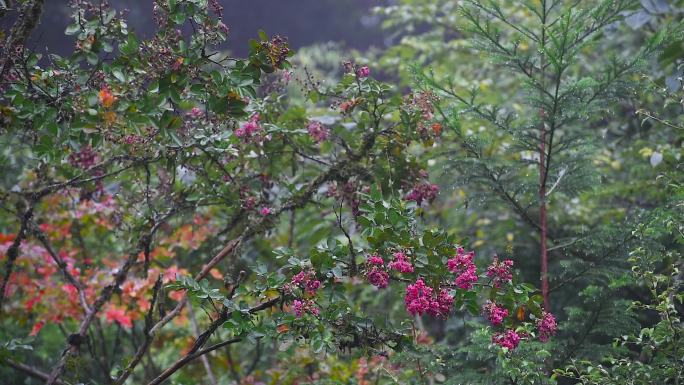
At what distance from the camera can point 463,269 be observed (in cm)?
155

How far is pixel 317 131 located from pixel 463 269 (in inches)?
31.9

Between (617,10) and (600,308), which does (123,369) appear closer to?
(600,308)

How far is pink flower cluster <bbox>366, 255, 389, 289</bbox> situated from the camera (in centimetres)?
146

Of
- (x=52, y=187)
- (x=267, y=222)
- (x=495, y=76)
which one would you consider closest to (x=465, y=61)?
(x=495, y=76)

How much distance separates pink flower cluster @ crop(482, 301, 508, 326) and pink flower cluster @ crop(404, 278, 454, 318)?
0.11 m

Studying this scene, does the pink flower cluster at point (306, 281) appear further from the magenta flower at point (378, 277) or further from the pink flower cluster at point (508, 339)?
the pink flower cluster at point (508, 339)

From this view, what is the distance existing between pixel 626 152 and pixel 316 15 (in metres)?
8.11

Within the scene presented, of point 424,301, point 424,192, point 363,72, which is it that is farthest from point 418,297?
point 363,72

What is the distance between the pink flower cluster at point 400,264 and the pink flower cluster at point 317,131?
0.75 meters

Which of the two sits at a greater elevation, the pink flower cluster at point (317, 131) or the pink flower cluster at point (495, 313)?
the pink flower cluster at point (317, 131)

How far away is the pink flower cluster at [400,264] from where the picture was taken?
145 cm

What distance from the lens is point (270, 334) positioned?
1.55 m

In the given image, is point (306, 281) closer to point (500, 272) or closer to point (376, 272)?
point (376, 272)

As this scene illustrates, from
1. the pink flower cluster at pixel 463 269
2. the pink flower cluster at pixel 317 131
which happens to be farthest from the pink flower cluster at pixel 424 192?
the pink flower cluster at pixel 463 269
